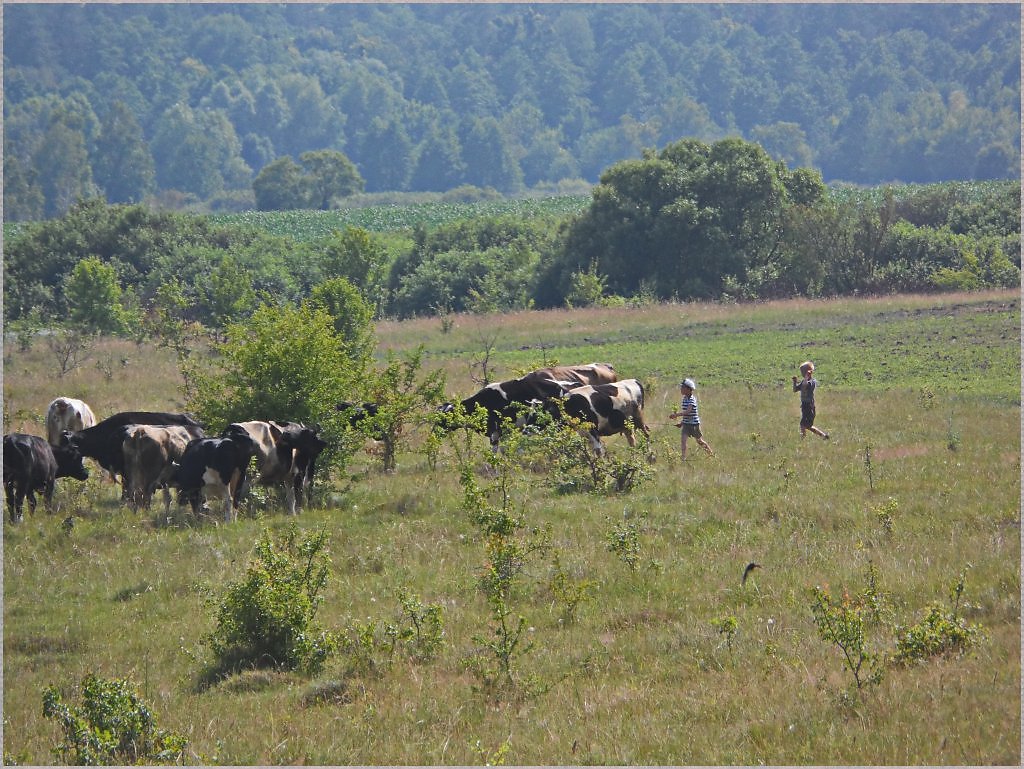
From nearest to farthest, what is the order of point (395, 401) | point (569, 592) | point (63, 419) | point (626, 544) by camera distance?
1. point (569, 592)
2. point (626, 544)
3. point (395, 401)
4. point (63, 419)

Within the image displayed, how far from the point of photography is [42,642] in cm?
1164

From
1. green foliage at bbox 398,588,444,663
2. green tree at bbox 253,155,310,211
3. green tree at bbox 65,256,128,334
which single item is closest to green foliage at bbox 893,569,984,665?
green foliage at bbox 398,588,444,663

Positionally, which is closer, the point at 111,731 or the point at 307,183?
the point at 111,731

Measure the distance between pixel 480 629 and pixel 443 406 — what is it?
907cm

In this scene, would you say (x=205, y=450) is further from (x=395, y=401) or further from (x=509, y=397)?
(x=509, y=397)

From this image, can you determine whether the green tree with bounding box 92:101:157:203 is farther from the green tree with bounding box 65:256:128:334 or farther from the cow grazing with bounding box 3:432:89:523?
the cow grazing with bounding box 3:432:89:523

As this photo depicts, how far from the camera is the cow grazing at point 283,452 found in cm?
1614

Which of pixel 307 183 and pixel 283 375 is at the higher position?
pixel 307 183

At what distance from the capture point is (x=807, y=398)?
20.1 meters

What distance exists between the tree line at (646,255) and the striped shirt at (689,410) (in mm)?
29059

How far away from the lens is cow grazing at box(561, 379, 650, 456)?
1953 cm

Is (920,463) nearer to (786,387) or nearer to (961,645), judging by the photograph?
(961,645)

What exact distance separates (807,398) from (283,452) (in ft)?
29.2

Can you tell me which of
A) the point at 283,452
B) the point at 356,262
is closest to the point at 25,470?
the point at 283,452
